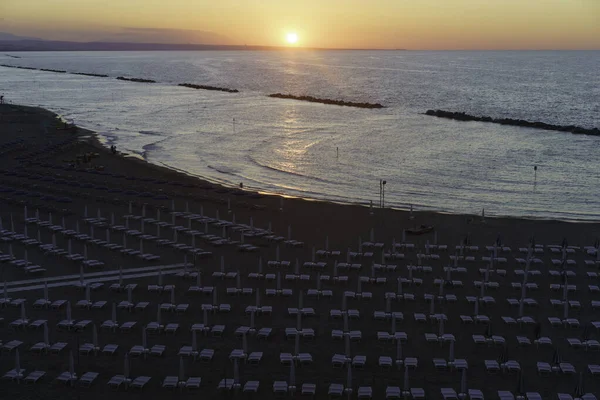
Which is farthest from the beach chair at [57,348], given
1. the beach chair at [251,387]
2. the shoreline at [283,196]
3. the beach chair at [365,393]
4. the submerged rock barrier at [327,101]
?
the submerged rock barrier at [327,101]

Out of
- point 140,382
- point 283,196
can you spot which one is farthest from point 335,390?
point 283,196

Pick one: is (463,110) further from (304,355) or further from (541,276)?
(304,355)

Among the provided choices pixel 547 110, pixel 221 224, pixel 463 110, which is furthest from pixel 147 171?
pixel 547 110

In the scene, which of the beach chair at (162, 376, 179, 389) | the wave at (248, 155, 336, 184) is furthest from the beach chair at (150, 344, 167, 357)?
the wave at (248, 155, 336, 184)

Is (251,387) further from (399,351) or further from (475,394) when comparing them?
(475,394)

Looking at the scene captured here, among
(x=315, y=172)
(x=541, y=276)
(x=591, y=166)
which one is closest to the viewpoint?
(x=541, y=276)

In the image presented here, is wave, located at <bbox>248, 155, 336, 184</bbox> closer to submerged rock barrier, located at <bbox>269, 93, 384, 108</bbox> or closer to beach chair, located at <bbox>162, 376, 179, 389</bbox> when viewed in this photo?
beach chair, located at <bbox>162, 376, 179, 389</bbox>

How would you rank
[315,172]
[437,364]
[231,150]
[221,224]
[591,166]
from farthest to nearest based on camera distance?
[231,150]
[591,166]
[315,172]
[221,224]
[437,364]

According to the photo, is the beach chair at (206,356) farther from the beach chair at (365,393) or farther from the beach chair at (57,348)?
the beach chair at (365,393)
